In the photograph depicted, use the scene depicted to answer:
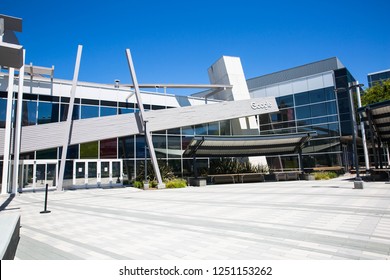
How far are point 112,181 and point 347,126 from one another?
2723cm

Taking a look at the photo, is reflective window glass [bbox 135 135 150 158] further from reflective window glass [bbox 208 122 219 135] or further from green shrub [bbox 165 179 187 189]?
reflective window glass [bbox 208 122 219 135]

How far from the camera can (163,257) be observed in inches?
167

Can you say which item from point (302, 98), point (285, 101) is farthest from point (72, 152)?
point (302, 98)

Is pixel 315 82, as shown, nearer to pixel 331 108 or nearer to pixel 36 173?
pixel 331 108

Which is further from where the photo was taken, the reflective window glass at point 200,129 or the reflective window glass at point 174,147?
the reflective window glass at point 200,129

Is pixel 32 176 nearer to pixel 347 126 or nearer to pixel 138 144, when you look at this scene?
pixel 138 144

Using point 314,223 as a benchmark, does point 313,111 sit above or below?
above

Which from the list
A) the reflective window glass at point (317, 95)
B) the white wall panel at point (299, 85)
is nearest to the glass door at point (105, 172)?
the white wall panel at point (299, 85)

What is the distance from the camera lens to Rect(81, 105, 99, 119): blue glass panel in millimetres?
22750

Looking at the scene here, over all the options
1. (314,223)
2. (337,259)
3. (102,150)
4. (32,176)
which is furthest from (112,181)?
(337,259)

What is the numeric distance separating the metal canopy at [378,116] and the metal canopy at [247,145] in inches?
185

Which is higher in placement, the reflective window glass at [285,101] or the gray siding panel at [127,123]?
the reflective window glass at [285,101]

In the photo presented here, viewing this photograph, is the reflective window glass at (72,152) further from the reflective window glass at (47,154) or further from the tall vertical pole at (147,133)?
the tall vertical pole at (147,133)

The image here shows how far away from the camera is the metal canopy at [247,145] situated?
22.3 meters
